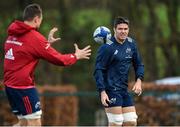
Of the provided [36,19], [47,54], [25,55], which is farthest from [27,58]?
[36,19]

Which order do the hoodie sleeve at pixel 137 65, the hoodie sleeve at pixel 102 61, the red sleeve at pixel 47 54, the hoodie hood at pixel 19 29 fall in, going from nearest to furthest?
the red sleeve at pixel 47 54, the hoodie hood at pixel 19 29, the hoodie sleeve at pixel 102 61, the hoodie sleeve at pixel 137 65

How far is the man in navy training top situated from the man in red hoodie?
445 millimetres

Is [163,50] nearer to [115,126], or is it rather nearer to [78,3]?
[78,3]

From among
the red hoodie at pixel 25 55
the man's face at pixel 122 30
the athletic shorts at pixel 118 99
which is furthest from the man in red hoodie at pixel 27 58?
the athletic shorts at pixel 118 99

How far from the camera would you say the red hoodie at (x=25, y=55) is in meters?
10.5

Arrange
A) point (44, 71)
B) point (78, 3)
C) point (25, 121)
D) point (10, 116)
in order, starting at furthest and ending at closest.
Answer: point (78, 3) < point (44, 71) < point (10, 116) < point (25, 121)

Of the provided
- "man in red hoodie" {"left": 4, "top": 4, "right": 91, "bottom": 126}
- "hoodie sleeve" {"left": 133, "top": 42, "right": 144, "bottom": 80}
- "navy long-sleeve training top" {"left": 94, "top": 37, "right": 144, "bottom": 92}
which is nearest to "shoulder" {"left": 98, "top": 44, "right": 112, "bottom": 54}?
"navy long-sleeve training top" {"left": 94, "top": 37, "right": 144, "bottom": 92}

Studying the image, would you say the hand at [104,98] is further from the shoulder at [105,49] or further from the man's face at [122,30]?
the man's face at [122,30]

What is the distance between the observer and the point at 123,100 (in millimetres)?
11156

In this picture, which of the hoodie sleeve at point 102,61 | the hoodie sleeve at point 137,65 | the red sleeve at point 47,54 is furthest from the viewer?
the hoodie sleeve at point 137,65

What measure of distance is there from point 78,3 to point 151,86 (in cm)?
1194

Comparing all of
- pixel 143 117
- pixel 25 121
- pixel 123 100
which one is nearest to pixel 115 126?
pixel 123 100

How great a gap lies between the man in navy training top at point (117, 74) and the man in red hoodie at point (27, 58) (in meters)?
0.44

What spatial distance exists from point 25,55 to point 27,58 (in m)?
0.05
